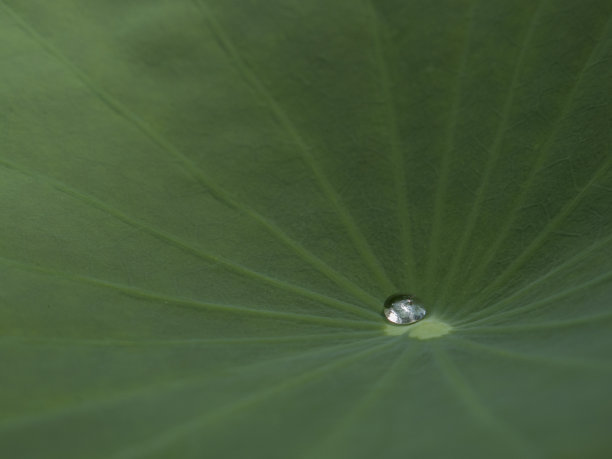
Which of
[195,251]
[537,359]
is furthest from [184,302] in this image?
[537,359]

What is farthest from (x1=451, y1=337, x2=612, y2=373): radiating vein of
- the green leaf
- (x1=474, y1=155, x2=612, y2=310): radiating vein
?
(x1=474, y1=155, x2=612, y2=310): radiating vein

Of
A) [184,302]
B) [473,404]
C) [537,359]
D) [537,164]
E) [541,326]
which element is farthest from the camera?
[537,164]

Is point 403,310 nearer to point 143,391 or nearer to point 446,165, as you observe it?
point 446,165

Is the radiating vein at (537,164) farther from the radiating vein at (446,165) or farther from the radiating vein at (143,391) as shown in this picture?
the radiating vein at (143,391)

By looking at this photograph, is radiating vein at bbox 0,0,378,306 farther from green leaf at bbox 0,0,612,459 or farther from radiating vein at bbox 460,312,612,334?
radiating vein at bbox 460,312,612,334

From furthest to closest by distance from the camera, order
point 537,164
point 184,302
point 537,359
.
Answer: point 537,164 → point 184,302 → point 537,359

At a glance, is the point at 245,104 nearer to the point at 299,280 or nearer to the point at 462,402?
the point at 299,280
